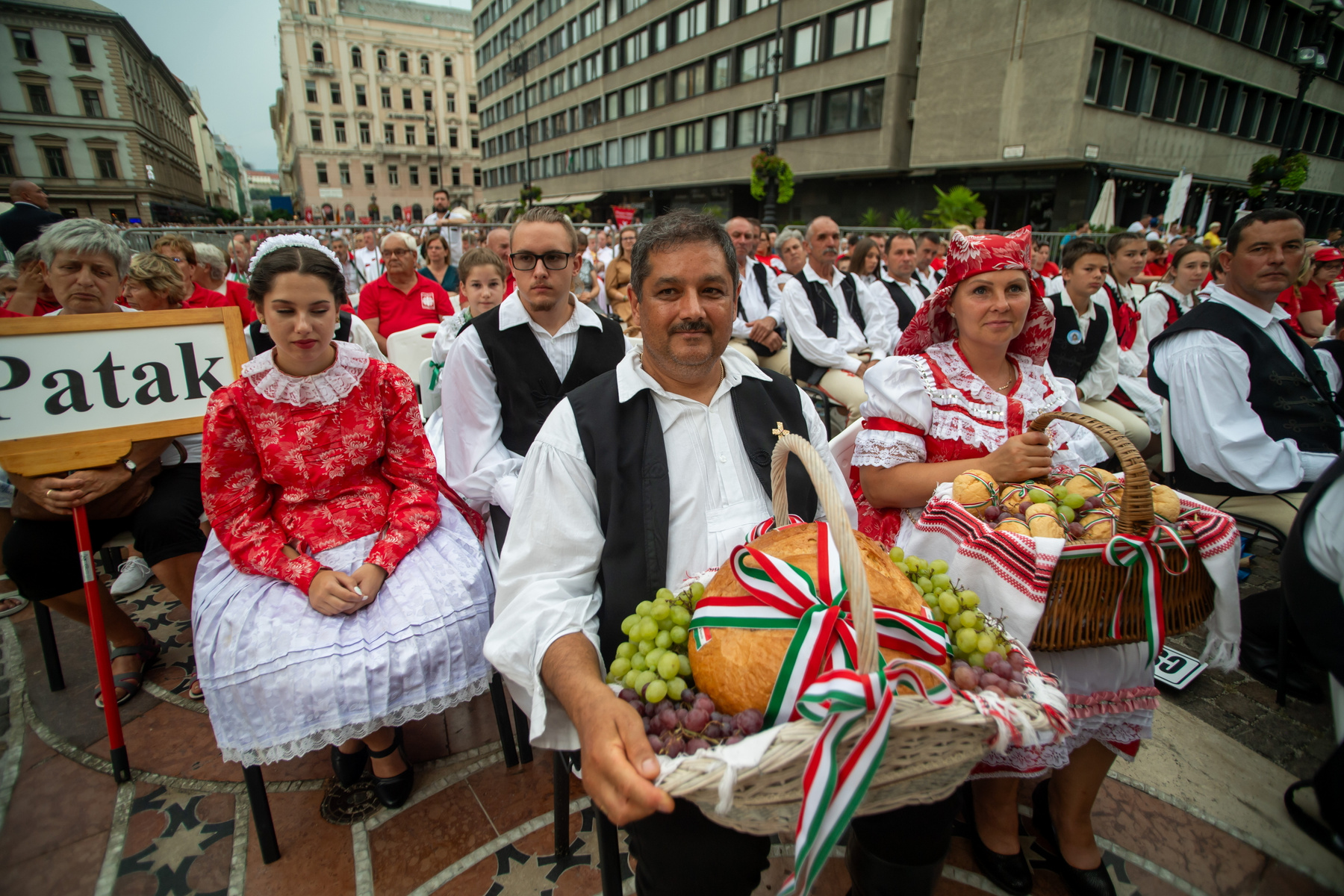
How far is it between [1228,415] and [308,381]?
430cm

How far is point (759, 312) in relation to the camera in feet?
22.9

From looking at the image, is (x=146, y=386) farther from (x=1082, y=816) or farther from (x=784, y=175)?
(x=784, y=175)

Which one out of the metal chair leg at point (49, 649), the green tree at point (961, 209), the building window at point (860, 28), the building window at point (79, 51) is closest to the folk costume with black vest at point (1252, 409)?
the metal chair leg at point (49, 649)

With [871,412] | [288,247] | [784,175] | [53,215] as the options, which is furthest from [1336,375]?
[784,175]

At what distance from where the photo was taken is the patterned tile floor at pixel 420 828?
2.00m

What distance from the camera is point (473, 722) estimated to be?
2736mm

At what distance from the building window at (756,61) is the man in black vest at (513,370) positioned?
92.4 feet

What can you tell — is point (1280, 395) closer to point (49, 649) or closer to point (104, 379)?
point (104, 379)

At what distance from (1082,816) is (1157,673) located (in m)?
1.41

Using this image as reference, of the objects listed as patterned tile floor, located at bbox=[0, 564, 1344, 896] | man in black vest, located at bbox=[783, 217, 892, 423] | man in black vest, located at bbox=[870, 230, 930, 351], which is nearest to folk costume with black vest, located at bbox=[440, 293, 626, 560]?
patterned tile floor, located at bbox=[0, 564, 1344, 896]

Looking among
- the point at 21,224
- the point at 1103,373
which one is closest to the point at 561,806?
the point at 1103,373

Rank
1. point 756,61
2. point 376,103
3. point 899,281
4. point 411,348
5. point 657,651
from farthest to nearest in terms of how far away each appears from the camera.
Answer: point 376,103, point 756,61, point 899,281, point 411,348, point 657,651

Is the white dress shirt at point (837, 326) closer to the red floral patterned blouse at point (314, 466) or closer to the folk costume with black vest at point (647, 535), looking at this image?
the folk costume with black vest at point (647, 535)

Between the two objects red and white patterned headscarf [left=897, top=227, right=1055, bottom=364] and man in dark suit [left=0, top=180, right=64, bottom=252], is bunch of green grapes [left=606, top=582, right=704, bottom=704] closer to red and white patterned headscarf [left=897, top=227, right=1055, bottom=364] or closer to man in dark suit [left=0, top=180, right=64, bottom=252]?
red and white patterned headscarf [left=897, top=227, right=1055, bottom=364]
